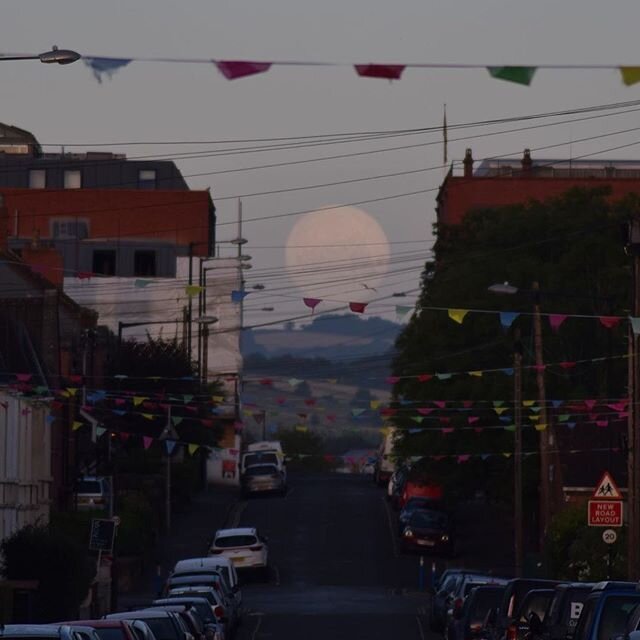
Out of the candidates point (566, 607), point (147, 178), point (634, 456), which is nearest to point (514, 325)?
point (634, 456)

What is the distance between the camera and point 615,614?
62.2 ft

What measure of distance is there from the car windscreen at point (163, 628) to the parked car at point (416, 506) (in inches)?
1409

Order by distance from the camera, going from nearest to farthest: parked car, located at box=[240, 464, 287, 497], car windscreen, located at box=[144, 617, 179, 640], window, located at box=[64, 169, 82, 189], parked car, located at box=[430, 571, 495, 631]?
car windscreen, located at box=[144, 617, 179, 640], parked car, located at box=[430, 571, 495, 631], parked car, located at box=[240, 464, 287, 497], window, located at box=[64, 169, 82, 189]

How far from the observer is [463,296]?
61406 millimetres

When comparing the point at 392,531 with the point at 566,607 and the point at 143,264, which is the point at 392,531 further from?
the point at 566,607

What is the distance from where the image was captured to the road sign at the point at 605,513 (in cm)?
3494

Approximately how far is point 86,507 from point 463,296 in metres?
14.4

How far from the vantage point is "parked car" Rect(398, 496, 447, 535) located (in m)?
62.3

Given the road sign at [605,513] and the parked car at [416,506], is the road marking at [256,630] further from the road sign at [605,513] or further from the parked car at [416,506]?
the parked car at [416,506]

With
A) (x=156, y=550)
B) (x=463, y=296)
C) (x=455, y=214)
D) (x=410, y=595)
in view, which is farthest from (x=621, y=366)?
(x=455, y=214)

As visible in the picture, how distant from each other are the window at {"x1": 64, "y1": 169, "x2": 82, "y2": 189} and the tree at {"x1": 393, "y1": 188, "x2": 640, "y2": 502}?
153 ft

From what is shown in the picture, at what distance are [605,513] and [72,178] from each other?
76.4 metres

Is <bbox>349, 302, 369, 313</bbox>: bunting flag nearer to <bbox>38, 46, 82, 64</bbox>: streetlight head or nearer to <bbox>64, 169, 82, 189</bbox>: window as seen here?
<bbox>38, 46, 82, 64</bbox>: streetlight head

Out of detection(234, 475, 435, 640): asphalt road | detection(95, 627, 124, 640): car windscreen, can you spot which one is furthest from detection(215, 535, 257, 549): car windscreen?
detection(95, 627, 124, 640): car windscreen
